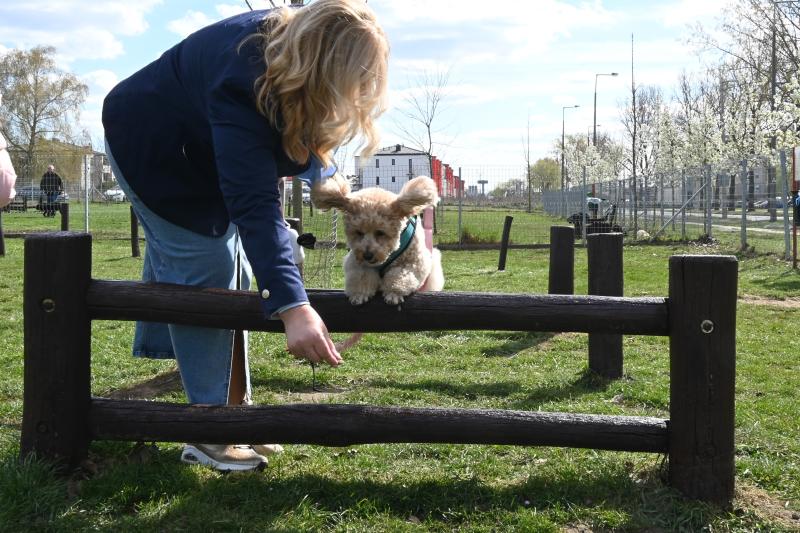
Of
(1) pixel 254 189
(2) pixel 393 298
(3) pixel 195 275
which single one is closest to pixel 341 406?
(2) pixel 393 298

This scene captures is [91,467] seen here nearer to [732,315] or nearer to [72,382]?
[72,382]

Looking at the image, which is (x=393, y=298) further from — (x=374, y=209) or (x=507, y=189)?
(x=507, y=189)

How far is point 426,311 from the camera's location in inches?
132

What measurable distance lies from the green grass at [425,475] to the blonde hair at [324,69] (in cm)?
158

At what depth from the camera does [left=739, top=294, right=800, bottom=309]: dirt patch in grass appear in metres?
9.67

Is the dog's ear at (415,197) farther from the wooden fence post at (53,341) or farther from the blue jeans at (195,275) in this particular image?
the wooden fence post at (53,341)

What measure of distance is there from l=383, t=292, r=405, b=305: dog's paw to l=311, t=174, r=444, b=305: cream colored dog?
0.45ft

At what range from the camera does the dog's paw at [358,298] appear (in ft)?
11.1

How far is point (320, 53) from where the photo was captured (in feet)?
8.78

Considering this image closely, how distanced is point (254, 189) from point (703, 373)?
197cm

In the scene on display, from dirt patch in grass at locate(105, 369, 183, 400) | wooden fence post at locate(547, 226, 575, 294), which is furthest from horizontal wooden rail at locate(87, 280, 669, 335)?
wooden fence post at locate(547, 226, 575, 294)

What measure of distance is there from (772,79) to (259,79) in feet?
131

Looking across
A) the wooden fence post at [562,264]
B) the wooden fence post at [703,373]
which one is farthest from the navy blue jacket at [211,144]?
the wooden fence post at [562,264]

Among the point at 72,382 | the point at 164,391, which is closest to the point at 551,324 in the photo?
the point at 72,382
